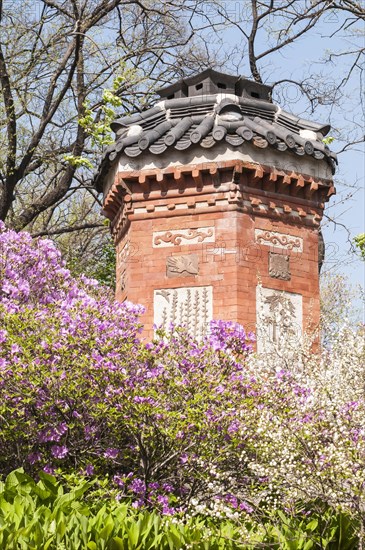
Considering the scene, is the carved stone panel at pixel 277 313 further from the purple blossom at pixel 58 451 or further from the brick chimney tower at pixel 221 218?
the purple blossom at pixel 58 451

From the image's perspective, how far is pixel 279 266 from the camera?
12.8 meters

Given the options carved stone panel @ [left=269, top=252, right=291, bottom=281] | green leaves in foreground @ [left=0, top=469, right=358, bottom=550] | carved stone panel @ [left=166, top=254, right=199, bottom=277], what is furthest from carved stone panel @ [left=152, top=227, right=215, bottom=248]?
green leaves in foreground @ [left=0, top=469, right=358, bottom=550]

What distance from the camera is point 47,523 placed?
18.1 ft

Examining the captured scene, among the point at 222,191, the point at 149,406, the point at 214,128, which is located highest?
the point at 214,128

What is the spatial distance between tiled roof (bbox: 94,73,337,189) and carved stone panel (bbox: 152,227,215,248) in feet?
4.37

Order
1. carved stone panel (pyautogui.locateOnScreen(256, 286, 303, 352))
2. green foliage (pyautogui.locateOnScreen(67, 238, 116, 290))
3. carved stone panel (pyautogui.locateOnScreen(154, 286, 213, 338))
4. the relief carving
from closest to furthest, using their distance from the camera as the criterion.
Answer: carved stone panel (pyautogui.locateOnScreen(256, 286, 303, 352))
carved stone panel (pyautogui.locateOnScreen(154, 286, 213, 338))
the relief carving
green foliage (pyautogui.locateOnScreen(67, 238, 116, 290))

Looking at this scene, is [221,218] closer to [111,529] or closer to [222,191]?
[222,191]

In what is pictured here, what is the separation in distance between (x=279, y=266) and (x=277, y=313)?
2.65ft

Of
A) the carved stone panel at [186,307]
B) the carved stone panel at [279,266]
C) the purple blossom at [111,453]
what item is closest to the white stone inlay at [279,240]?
the carved stone panel at [279,266]

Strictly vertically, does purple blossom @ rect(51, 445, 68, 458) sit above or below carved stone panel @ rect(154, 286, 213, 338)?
below

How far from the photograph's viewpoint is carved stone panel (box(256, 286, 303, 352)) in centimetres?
1210

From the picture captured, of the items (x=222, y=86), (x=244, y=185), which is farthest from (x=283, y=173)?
(x=222, y=86)

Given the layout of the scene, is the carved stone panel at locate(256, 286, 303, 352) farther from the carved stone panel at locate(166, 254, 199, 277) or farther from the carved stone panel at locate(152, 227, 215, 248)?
the carved stone panel at locate(152, 227, 215, 248)

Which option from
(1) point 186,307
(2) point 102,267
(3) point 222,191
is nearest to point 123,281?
(1) point 186,307
